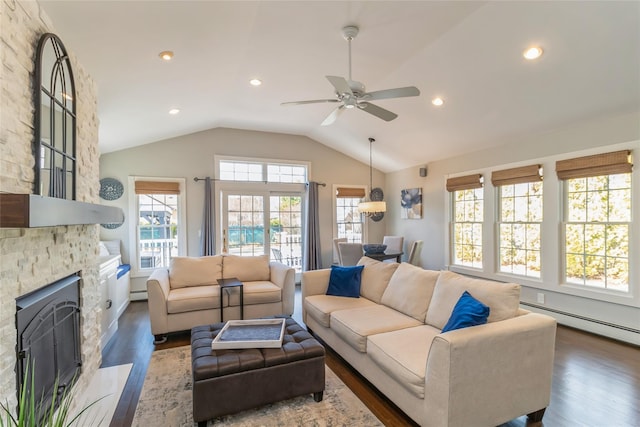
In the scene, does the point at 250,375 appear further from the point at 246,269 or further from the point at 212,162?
the point at 212,162

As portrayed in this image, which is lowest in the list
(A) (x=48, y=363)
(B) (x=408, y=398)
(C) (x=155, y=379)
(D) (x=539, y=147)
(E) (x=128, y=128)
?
(C) (x=155, y=379)

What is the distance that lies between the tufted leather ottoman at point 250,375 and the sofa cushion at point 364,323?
1.17ft

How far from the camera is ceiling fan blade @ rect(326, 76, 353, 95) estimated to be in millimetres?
2609

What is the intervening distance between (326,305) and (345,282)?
445 millimetres

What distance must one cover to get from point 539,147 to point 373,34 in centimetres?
279

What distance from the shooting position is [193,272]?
4.21m

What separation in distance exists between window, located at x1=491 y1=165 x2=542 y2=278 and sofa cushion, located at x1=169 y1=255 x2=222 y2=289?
4173 millimetres

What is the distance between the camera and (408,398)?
6.85ft

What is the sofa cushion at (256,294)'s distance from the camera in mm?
3929

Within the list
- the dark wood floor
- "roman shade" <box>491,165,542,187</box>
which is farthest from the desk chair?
the dark wood floor

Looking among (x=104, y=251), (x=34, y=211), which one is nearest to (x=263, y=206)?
(x=104, y=251)

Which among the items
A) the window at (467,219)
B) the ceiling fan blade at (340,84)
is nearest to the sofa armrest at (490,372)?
the ceiling fan blade at (340,84)

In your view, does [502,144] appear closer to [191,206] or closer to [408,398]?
[408,398]

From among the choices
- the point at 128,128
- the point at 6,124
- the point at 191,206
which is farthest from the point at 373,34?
the point at 191,206
